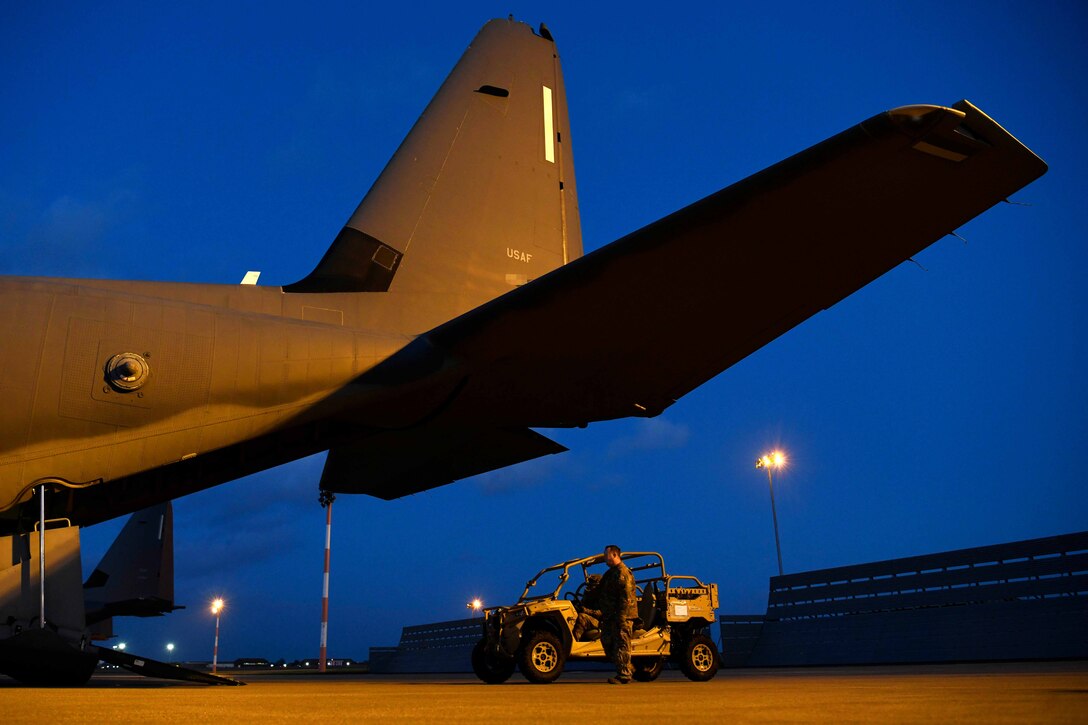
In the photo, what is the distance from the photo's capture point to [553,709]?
5.49 m

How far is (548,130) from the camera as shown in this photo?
14258 millimetres

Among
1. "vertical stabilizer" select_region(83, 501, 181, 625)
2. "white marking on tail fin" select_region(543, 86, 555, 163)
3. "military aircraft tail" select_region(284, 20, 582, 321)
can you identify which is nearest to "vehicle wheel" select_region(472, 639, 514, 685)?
"military aircraft tail" select_region(284, 20, 582, 321)

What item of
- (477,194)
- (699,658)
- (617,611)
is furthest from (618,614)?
(477,194)

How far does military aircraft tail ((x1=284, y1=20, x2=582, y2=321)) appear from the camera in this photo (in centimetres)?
1207

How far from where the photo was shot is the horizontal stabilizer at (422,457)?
1258 centimetres

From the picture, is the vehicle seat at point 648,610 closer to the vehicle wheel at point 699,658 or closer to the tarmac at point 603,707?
the vehicle wheel at point 699,658

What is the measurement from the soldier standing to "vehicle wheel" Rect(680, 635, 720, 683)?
130 centimetres

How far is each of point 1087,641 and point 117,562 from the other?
22.9m

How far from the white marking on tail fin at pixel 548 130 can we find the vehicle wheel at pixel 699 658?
7.95 meters

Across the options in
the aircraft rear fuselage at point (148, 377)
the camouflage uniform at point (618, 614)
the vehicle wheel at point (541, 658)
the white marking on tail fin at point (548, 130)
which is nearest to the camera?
the aircraft rear fuselage at point (148, 377)

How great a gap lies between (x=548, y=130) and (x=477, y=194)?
2090 mm

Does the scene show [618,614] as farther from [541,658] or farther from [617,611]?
[541,658]

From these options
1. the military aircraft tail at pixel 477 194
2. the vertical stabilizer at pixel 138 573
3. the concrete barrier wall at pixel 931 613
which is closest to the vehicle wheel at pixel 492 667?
the military aircraft tail at pixel 477 194

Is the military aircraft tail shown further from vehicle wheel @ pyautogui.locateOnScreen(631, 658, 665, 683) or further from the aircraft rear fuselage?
vehicle wheel @ pyautogui.locateOnScreen(631, 658, 665, 683)
